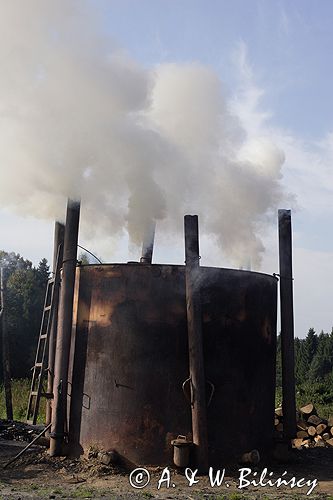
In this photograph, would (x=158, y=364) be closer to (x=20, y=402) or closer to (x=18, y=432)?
(x=18, y=432)

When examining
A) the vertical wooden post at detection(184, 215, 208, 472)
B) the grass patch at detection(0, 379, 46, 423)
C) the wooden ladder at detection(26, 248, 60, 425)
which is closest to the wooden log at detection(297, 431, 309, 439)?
the vertical wooden post at detection(184, 215, 208, 472)

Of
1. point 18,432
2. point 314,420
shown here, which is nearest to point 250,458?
point 314,420

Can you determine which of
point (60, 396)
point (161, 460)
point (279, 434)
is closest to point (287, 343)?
point (279, 434)

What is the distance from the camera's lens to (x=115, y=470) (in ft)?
31.2

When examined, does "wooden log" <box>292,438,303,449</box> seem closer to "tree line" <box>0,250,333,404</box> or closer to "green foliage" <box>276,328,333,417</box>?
"tree line" <box>0,250,333,404</box>

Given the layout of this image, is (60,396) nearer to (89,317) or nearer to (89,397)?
(89,397)

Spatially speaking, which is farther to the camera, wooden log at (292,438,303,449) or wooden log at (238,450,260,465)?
wooden log at (292,438,303,449)

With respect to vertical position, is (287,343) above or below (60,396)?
above

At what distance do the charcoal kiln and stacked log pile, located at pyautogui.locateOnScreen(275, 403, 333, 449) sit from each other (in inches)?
106

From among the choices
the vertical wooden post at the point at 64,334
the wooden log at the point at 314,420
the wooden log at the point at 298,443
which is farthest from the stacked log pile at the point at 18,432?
the wooden log at the point at 314,420

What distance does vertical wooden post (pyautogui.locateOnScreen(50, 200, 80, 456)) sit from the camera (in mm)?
10352

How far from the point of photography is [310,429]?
13391mm

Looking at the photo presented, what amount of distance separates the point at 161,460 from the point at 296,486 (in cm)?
205

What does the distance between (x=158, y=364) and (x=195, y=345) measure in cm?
68
